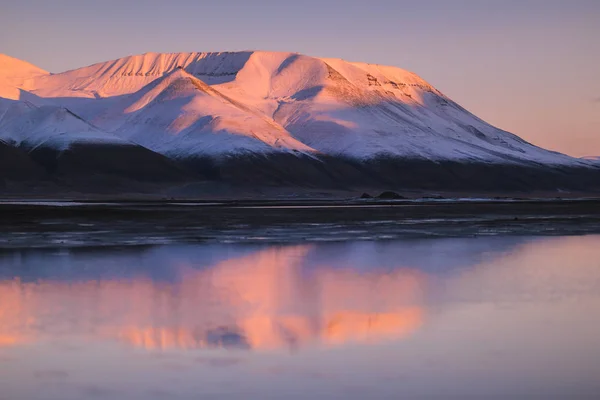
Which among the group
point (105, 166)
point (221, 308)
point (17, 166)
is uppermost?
point (105, 166)

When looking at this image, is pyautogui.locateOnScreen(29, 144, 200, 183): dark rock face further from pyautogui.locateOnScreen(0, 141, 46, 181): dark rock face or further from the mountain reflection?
the mountain reflection

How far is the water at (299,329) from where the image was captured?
13.7 metres

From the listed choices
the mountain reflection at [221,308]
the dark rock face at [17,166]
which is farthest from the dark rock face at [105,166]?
the mountain reflection at [221,308]

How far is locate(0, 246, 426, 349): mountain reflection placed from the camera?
56.5 ft

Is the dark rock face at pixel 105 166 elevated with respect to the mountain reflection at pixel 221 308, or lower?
elevated

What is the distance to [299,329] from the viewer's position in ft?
58.9

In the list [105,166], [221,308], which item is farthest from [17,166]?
[221,308]

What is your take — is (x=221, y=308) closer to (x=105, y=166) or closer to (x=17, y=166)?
(x=17, y=166)

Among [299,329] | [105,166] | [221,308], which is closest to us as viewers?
[299,329]

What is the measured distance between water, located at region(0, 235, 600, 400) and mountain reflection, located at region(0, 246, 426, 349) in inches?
1.8

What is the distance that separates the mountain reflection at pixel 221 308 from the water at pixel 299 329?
0.05 metres

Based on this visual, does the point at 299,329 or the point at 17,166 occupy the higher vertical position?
the point at 17,166

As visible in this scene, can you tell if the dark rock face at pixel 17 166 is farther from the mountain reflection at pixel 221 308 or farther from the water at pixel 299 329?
the mountain reflection at pixel 221 308

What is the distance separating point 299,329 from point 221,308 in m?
3.13
